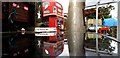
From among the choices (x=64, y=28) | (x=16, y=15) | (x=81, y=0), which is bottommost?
(x=64, y=28)

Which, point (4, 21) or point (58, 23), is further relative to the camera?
point (58, 23)

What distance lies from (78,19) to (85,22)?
32 centimetres

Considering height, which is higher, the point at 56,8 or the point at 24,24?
the point at 56,8

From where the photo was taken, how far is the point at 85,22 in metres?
7.11

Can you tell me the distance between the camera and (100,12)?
607 cm

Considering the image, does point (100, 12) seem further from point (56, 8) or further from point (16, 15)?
point (16, 15)

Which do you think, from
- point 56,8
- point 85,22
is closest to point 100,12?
point 85,22

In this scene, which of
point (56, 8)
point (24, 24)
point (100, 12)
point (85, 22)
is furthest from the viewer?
Result: point (24, 24)

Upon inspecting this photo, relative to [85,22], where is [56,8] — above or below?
above

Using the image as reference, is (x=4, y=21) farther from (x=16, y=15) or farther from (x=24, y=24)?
(x=24, y=24)

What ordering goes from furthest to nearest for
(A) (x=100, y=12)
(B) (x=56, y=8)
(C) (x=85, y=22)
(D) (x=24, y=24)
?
(D) (x=24, y=24) < (C) (x=85, y=22) < (B) (x=56, y=8) < (A) (x=100, y=12)

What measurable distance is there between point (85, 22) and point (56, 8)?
1343 millimetres

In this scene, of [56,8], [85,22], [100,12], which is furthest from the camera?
[85,22]

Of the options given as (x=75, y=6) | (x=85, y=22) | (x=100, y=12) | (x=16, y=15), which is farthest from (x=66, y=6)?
(x=16, y=15)
